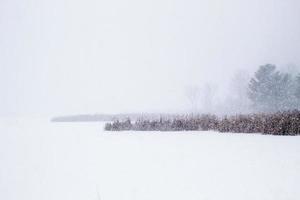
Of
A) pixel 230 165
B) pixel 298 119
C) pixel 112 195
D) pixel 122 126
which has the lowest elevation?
pixel 122 126

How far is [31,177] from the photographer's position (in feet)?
23.0

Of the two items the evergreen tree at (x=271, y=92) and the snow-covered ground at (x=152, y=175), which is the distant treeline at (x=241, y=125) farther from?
the evergreen tree at (x=271, y=92)

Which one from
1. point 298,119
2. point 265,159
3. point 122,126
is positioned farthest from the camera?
point 122,126

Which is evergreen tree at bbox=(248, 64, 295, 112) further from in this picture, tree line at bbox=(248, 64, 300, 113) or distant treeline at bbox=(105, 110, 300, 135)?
distant treeline at bbox=(105, 110, 300, 135)

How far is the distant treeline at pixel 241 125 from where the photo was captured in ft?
55.0

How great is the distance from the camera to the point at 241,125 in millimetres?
19250

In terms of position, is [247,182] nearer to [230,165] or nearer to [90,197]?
[230,165]

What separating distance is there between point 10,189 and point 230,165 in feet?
17.0

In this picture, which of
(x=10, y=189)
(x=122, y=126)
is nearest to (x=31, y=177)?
(x=10, y=189)

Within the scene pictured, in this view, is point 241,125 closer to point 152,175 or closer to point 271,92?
point 152,175

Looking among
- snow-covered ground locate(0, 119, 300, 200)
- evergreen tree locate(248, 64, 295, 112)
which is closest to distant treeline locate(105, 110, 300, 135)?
snow-covered ground locate(0, 119, 300, 200)

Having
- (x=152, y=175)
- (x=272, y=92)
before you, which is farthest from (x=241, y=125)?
(x=272, y=92)

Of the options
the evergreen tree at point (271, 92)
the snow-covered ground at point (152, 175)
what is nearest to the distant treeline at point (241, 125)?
the snow-covered ground at point (152, 175)

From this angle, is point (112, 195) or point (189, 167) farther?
point (189, 167)
